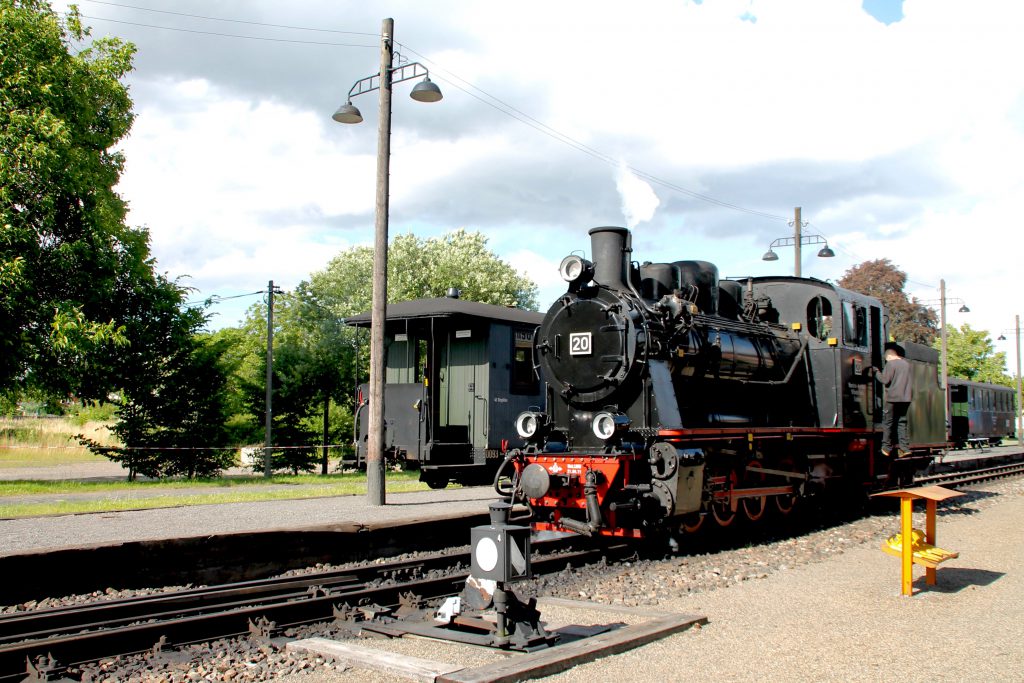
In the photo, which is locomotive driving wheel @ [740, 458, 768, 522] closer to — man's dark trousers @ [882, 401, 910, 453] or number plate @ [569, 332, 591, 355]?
number plate @ [569, 332, 591, 355]

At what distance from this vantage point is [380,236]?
39.9 ft

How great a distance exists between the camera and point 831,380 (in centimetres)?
1212

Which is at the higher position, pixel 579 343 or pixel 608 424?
pixel 579 343

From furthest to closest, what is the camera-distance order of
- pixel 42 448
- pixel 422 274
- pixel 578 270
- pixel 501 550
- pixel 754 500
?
pixel 422 274, pixel 42 448, pixel 754 500, pixel 578 270, pixel 501 550

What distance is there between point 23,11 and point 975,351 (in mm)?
61028

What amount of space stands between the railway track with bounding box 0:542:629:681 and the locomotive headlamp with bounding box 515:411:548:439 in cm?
215

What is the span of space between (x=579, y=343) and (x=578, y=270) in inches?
34.4

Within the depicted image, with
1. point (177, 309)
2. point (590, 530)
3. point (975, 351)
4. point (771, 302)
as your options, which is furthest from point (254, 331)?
point (975, 351)

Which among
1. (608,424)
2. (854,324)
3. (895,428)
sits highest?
(854,324)

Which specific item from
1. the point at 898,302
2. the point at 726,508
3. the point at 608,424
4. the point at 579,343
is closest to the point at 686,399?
the point at 726,508

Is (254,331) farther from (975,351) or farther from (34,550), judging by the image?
(975,351)

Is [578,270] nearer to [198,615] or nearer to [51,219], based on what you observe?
[198,615]

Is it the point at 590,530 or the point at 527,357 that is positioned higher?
the point at 527,357

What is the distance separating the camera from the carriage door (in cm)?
1537
